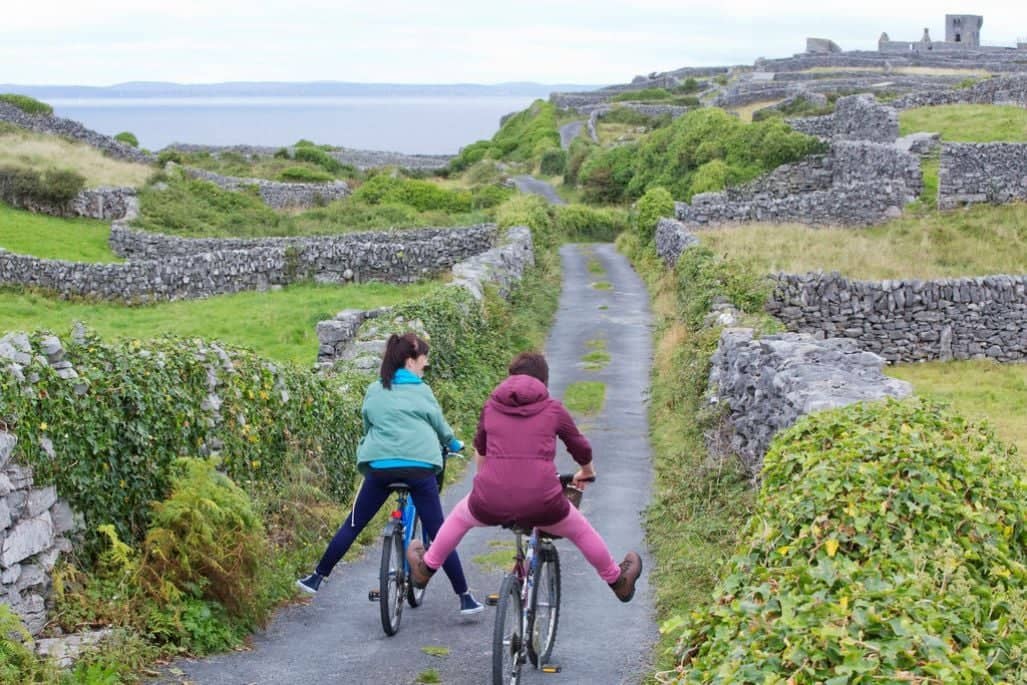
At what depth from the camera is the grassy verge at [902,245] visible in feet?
95.5

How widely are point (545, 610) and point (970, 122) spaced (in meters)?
44.2

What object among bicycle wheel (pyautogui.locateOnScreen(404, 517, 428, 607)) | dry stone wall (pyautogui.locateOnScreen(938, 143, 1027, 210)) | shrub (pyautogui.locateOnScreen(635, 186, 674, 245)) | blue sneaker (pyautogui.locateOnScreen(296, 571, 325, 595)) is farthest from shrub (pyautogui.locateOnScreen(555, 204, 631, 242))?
blue sneaker (pyautogui.locateOnScreen(296, 571, 325, 595))

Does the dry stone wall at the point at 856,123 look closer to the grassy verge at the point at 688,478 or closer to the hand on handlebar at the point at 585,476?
the grassy verge at the point at 688,478

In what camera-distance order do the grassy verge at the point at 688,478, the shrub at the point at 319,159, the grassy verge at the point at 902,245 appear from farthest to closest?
1. the shrub at the point at 319,159
2. the grassy verge at the point at 902,245
3. the grassy verge at the point at 688,478

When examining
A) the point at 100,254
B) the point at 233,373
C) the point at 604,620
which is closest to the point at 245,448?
the point at 233,373

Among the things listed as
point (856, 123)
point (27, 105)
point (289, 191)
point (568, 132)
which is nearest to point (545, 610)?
point (856, 123)

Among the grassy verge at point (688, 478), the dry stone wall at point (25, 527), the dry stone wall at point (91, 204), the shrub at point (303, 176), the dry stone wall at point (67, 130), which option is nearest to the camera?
the dry stone wall at point (25, 527)

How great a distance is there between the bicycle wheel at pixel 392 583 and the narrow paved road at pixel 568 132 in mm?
70613

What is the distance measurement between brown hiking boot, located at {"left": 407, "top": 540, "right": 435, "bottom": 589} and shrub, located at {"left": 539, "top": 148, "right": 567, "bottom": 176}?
6364 cm

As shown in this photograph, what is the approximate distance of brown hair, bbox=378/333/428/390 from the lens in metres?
10.3

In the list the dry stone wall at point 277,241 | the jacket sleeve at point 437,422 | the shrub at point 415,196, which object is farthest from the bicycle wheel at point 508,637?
the shrub at point 415,196

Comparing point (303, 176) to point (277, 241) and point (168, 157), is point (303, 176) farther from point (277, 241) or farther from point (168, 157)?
point (277, 241)

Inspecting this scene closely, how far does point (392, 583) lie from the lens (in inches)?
388

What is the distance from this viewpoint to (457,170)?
264 feet
